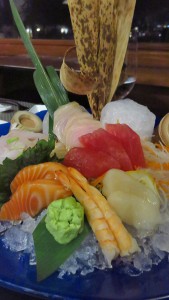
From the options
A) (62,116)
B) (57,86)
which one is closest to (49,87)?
(57,86)

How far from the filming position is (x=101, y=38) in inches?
49.3

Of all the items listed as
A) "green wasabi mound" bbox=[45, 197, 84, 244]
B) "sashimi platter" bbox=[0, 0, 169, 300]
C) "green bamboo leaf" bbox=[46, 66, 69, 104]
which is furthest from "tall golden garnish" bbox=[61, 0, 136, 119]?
"green wasabi mound" bbox=[45, 197, 84, 244]

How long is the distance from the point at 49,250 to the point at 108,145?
0.31m

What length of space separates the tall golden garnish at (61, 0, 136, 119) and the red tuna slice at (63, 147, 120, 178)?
36 centimetres

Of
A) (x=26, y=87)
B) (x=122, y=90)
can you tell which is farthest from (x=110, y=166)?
(x=26, y=87)

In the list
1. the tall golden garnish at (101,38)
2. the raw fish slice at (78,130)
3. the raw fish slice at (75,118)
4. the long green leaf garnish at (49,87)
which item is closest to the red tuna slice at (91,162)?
the raw fish slice at (78,130)

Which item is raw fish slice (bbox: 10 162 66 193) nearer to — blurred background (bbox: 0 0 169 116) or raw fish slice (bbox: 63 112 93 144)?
raw fish slice (bbox: 63 112 93 144)

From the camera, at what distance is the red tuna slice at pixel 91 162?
0.94 metres

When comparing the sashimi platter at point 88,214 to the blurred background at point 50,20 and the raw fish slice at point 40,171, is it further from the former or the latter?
the blurred background at point 50,20

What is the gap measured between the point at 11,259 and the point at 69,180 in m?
0.21

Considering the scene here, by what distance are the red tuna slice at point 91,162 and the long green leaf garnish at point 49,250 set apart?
0.50ft

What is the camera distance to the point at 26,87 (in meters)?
2.62

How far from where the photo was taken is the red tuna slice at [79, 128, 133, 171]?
0.97 meters

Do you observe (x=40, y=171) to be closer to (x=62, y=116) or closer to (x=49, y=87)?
(x=62, y=116)
